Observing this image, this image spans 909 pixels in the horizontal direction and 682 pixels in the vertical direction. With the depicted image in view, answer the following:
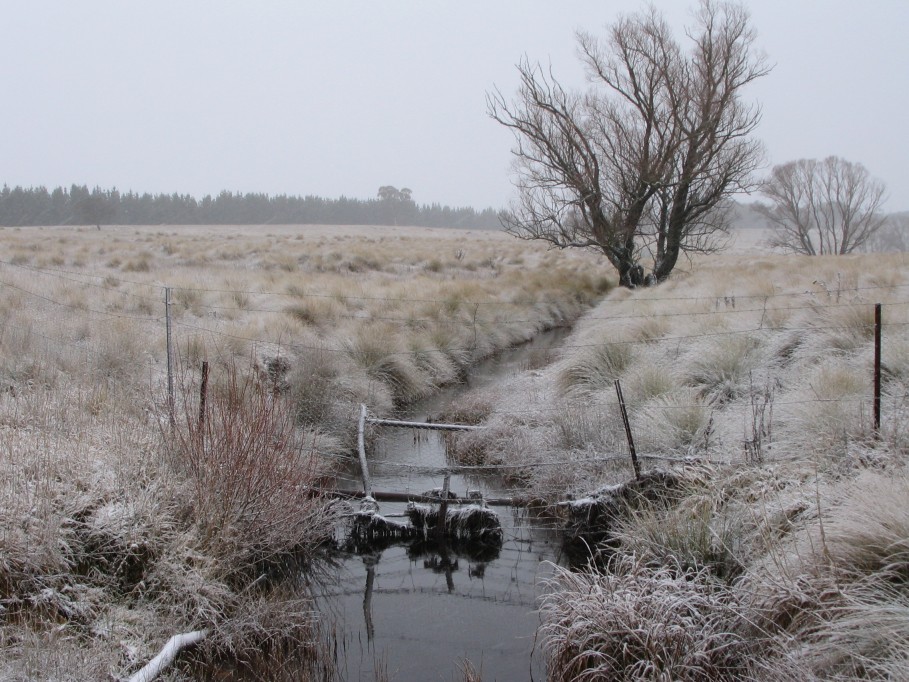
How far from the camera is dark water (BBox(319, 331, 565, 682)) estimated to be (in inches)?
183

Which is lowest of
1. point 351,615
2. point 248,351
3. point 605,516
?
point 351,615

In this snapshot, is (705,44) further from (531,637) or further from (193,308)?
(531,637)

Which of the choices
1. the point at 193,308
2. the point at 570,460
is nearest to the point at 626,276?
the point at 193,308

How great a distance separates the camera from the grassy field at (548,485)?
393 centimetres

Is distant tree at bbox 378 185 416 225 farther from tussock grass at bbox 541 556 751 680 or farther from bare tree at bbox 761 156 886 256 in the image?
tussock grass at bbox 541 556 751 680

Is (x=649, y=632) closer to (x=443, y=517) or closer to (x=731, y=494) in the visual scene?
(x=731, y=494)

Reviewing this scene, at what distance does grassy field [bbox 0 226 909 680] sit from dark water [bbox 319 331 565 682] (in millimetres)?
295

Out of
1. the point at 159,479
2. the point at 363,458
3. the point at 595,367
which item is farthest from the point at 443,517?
the point at 595,367

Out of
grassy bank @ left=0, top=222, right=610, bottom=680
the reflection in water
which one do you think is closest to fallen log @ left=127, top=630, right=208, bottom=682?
grassy bank @ left=0, top=222, right=610, bottom=680

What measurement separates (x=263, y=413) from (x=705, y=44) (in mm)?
18326

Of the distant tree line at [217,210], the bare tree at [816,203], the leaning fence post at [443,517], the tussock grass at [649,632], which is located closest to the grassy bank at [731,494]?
the tussock grass at [649,632]

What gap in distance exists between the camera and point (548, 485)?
283 inches

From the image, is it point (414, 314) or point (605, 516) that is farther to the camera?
point (414, 314)

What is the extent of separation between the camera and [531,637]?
4.92m
